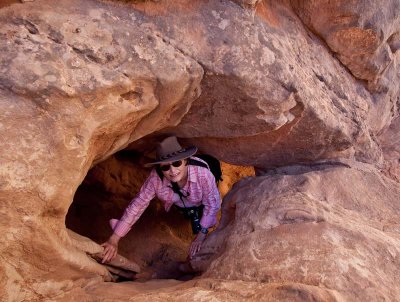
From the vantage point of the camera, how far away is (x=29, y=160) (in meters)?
1.49

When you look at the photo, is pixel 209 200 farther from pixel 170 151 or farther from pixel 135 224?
pixel 135 224

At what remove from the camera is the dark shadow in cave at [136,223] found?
292cm

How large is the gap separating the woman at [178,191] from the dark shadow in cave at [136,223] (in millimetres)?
355

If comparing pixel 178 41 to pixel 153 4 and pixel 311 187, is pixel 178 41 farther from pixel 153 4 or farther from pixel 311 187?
pixel 311 187

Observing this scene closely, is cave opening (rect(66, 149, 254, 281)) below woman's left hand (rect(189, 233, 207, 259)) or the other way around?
below

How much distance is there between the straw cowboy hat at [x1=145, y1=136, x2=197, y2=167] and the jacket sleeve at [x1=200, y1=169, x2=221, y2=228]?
1.02 ft

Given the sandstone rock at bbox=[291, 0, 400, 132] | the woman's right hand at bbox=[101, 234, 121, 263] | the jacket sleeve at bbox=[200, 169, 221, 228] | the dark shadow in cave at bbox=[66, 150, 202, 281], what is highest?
the sandstone rock at bbox=[291, 0, 400, 132]

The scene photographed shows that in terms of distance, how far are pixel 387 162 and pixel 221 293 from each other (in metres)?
2.35

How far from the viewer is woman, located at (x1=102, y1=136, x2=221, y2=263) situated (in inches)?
96.5

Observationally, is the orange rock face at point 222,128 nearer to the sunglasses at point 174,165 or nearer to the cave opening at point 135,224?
the cave opening at point 135,224

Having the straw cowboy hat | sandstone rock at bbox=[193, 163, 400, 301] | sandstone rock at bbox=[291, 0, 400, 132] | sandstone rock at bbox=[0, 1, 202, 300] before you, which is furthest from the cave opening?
sandstone rock at bbox=[291, 0, 400, 132]

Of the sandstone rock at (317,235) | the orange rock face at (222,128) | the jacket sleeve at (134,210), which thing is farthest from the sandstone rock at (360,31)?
the jacket sleeve at (134,210)

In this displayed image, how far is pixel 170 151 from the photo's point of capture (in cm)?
→ 245

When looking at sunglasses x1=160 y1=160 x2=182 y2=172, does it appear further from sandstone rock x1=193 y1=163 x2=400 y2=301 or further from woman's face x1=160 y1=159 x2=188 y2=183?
sandstone rock x1=193 y1=163 x2=400 y2=301
